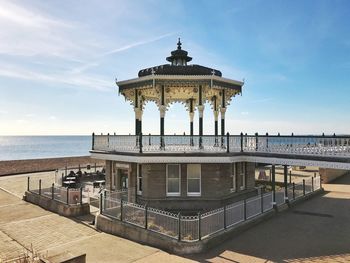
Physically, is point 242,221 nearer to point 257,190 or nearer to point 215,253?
point 215,253

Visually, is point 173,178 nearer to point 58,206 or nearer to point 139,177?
point 139,177

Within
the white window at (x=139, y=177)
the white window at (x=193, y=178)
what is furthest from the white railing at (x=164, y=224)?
the white window at (x=139, y=177)

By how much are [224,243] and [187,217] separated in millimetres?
2109

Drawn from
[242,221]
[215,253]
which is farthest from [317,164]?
[215,253]

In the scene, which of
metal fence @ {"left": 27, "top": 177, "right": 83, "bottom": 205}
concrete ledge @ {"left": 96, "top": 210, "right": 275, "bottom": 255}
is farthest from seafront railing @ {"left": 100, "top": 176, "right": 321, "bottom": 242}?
metal fence @ {"left": 27, "top": 177, "right": 83, "bottom": 205}

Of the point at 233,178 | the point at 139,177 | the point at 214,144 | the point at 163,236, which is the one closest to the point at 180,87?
the point at 214,144

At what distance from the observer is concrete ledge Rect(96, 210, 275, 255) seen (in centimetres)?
1179

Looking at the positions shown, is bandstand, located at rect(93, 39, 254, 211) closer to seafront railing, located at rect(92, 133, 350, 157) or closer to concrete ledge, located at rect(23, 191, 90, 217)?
seafront railing, located at rect(92, 133, 350, 157)

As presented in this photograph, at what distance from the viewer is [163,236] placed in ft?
40.7

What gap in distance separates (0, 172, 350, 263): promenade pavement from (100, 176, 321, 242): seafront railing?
72cm

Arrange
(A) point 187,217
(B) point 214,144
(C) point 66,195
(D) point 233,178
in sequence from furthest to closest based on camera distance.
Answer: (D) point 233,178, (C) point 66,195, (B) point 214,144, (A) point 187,217

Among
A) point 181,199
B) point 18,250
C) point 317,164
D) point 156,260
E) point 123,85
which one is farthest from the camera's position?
point 123,85

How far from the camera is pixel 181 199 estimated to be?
17.2 m

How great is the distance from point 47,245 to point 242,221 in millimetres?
8938
